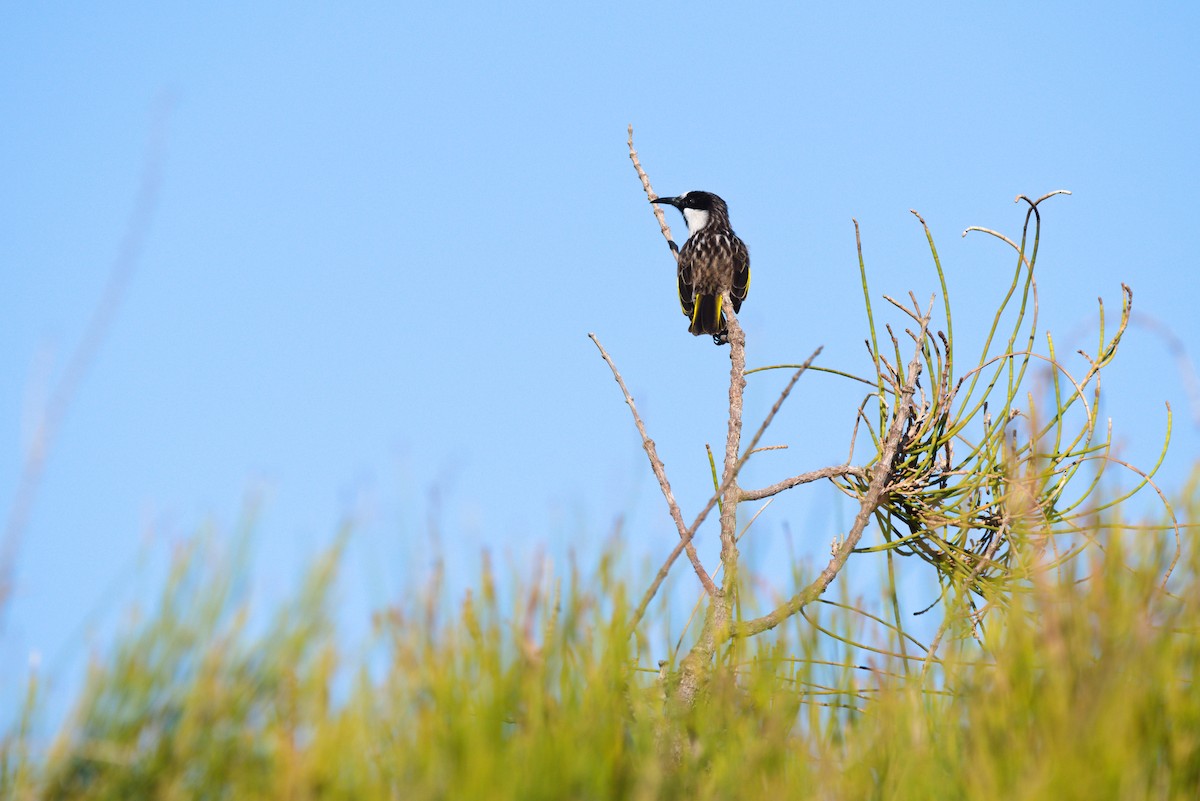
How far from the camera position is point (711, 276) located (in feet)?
25.3

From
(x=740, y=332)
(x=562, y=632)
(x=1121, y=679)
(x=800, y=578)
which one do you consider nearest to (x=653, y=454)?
(x=740, y=332)

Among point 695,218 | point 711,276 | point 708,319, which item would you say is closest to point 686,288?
point 711,276

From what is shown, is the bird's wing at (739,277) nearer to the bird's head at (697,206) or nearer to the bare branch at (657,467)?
the bird's head at (697,206)

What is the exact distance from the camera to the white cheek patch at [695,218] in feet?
30.4

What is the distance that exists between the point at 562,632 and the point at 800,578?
58 centimetres

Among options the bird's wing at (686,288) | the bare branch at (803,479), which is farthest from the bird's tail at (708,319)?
the bare branch at (803,479)

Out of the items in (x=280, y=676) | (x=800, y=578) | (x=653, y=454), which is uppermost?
(x=653, y=454)

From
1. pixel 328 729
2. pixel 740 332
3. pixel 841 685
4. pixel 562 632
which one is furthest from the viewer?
pixel 740 332

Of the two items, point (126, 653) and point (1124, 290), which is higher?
Answer: point (1124, 290)

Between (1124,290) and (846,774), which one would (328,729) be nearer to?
(846,774)

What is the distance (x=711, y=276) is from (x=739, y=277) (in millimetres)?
287

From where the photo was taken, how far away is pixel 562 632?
2205 mm

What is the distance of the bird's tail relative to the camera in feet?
23.9

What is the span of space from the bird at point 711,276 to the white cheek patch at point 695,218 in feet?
2.34
